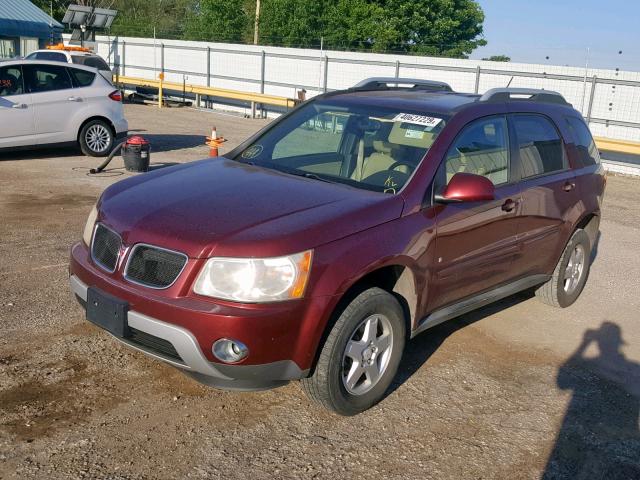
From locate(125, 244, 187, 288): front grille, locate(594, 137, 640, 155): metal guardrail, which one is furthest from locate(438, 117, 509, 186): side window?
locate(594, 137, 640, 155): metal guardrail

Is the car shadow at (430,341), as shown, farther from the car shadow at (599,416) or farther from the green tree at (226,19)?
the green tree at (226,19)

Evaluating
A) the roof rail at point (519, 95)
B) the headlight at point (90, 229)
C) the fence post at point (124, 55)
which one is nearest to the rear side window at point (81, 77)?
the headlight at point (90, 229)

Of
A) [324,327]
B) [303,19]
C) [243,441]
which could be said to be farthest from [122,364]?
[303,19]

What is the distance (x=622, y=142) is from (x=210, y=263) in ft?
44.2

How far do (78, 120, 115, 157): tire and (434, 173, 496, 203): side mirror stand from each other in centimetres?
944

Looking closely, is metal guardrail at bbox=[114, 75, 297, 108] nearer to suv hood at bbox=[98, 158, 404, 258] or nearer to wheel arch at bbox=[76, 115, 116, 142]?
wheel arch at bbox=[76, 115, 116, 142]

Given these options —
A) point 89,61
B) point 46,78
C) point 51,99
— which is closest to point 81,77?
point 46,78

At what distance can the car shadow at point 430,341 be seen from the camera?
4691mm

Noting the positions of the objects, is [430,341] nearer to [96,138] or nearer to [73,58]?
[96,138]

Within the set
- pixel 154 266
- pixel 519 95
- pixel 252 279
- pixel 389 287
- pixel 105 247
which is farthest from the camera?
pixel 519 95

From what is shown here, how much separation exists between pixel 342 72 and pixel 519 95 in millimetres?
17016

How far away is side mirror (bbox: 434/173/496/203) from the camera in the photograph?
4.27 m

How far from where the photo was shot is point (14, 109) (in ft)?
36.8

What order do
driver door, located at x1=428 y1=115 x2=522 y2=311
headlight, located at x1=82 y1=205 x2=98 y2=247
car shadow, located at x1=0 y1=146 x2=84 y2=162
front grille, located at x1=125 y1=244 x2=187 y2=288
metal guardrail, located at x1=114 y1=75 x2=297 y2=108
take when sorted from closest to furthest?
front grille, located at x1=125 y1=244 x2=187 y2=288 → headlight, located at x1=82 y1=205 x2=98 y2=247 → driver door, located at x1=428 y1=115 x2=522 y2=311 → car shadow, located at x1=0 y1=146 x2=84 y2=162 → metal guardrail, located at x1=114 y1=75 x2=297 y2=108
